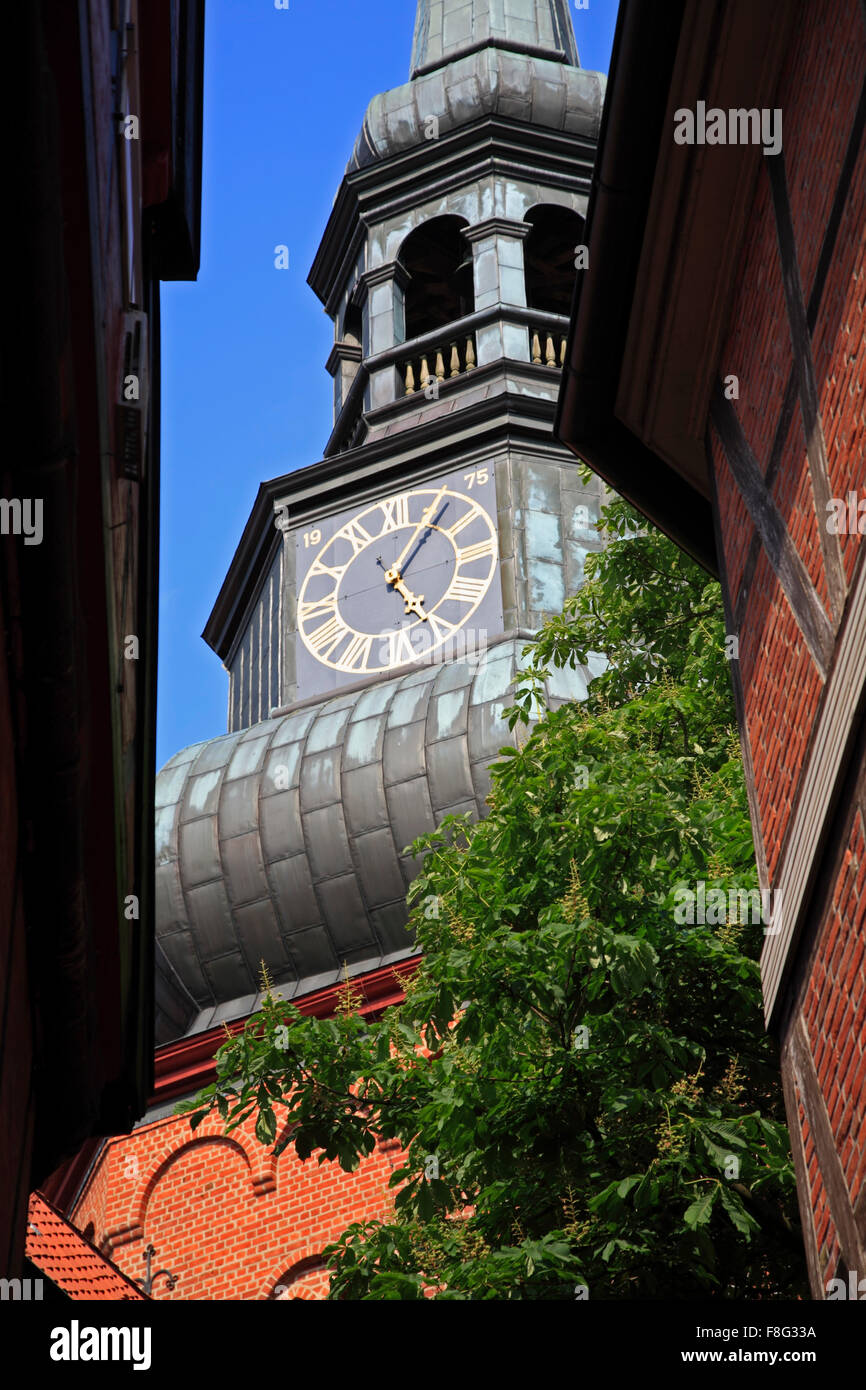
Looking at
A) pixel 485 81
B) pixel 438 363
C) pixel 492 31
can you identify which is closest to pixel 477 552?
pixel 438 363

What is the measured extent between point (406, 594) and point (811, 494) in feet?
60.2

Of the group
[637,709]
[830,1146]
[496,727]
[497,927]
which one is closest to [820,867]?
[830,1146]

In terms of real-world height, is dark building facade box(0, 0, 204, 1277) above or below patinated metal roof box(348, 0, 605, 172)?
below

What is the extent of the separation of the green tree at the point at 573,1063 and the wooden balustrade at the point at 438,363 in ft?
51.3

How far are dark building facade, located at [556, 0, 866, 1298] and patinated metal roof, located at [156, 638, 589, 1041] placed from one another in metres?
12.8

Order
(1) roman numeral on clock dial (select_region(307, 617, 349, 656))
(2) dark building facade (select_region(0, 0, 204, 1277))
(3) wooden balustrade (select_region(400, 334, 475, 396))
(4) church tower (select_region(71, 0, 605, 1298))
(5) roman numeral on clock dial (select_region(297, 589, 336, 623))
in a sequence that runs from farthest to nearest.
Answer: (3) wooden balustrade (select_region(400, 334, 475, 396)) → (5) roman numeral on clock dial (select_region(297, 589, 336, 623)) → (1) roman numeral on clock dial (select_region(307, 617, 349, 656)) → (4) church tower (select_region(71, 0, 605, 1298)) → (2) dark building facade (select_region(0, 0, 204, 1277))

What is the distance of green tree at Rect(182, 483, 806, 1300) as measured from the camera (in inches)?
358

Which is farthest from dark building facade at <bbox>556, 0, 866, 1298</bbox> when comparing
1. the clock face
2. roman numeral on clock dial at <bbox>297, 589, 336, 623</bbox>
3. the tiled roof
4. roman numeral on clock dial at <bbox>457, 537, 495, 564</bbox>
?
roman numeral on clock dial at <bbox>297, 589, 336, 623</bbox>

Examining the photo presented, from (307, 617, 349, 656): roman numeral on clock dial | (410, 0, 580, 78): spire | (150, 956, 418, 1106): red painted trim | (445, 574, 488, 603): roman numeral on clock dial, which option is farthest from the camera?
(410, 0, 580, 78): spire

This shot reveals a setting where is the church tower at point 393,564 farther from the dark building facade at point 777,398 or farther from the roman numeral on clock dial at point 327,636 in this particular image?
the dark building facade at point 777,398

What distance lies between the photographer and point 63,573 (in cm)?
649

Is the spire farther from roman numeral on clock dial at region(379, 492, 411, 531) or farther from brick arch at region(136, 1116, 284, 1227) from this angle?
brick arch at region(136, 1116, 284, 1227)

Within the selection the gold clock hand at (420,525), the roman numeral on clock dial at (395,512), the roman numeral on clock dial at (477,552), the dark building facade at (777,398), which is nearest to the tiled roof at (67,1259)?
the dark building facade at (777,398)
